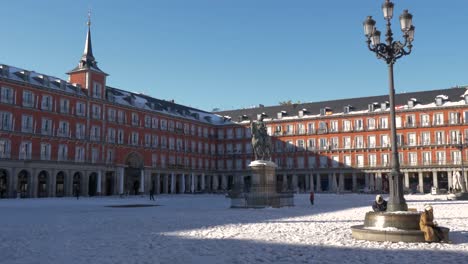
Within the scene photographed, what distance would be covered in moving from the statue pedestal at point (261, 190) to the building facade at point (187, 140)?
72.5 ft

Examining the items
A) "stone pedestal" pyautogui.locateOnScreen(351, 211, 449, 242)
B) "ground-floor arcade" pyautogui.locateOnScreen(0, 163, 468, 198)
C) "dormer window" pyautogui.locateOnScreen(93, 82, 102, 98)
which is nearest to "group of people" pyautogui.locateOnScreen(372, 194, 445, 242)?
"stone pedestal" pyautogui.locateOnScreen(351, 211, 449, 242)

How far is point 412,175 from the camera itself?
2943 inches

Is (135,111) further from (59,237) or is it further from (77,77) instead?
(59,237)

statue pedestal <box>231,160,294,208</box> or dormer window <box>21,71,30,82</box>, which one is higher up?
dormer window <box>21,71,30,82</box>

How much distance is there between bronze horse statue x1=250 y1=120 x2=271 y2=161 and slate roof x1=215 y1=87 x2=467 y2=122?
4712 cm

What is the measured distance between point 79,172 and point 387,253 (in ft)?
181

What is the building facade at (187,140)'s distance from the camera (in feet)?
184

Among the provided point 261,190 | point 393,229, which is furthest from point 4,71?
point 393,229

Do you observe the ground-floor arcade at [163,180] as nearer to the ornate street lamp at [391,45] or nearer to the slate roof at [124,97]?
the slate roof at [124,97]

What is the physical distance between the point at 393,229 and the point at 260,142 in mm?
20325

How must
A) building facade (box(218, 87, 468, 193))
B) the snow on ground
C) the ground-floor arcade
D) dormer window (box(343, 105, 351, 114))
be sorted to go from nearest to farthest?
the snow on ground, the ground-floor arcade, building facade (box(218, 87, 468, 193)), dormer window (box(343, 105, 351, 114))

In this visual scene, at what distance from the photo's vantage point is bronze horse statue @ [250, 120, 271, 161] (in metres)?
33.7

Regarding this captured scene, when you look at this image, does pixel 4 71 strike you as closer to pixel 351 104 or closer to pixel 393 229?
pixel 393 229

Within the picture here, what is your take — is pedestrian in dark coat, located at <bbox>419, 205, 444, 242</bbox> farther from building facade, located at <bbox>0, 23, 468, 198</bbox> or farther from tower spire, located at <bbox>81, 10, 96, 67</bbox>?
tower spire, located at <bbox>81, 10, 96, 67</bbox>
